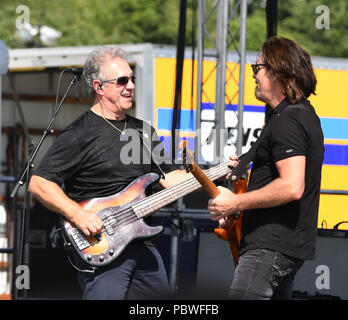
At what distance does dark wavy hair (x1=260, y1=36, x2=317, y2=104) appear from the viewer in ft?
9.44

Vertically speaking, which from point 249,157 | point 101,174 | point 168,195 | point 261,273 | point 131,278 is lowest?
point 131,278

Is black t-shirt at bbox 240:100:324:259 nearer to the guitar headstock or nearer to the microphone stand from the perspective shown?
the guitar headstock

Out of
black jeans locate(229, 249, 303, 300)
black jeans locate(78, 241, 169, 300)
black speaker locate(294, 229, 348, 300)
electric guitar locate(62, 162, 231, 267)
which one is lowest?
black speaker locate(294, 229, 348, 300)

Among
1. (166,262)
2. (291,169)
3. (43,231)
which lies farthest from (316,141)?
(43,231)

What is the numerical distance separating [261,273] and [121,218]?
30.9 inches

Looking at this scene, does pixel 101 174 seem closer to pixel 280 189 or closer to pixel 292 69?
pixel 280 189

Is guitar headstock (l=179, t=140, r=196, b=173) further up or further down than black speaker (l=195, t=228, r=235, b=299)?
further up

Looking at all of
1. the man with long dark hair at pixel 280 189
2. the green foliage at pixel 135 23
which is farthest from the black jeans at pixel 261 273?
the green foliage at pixel 135 23

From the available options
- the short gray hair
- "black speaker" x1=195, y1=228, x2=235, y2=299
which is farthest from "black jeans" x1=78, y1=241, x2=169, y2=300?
"black speaker" x1=195, y1=228, x2=235, y2=299

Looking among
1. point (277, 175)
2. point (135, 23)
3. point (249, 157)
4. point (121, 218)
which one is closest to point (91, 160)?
point (121, 218)

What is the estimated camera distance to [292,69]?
9.43 feet

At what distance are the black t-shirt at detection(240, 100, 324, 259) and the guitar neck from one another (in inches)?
14.6

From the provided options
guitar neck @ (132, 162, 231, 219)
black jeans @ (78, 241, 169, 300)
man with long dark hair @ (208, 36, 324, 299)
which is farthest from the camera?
guitar neck @ (132, 162, 231, 219)
